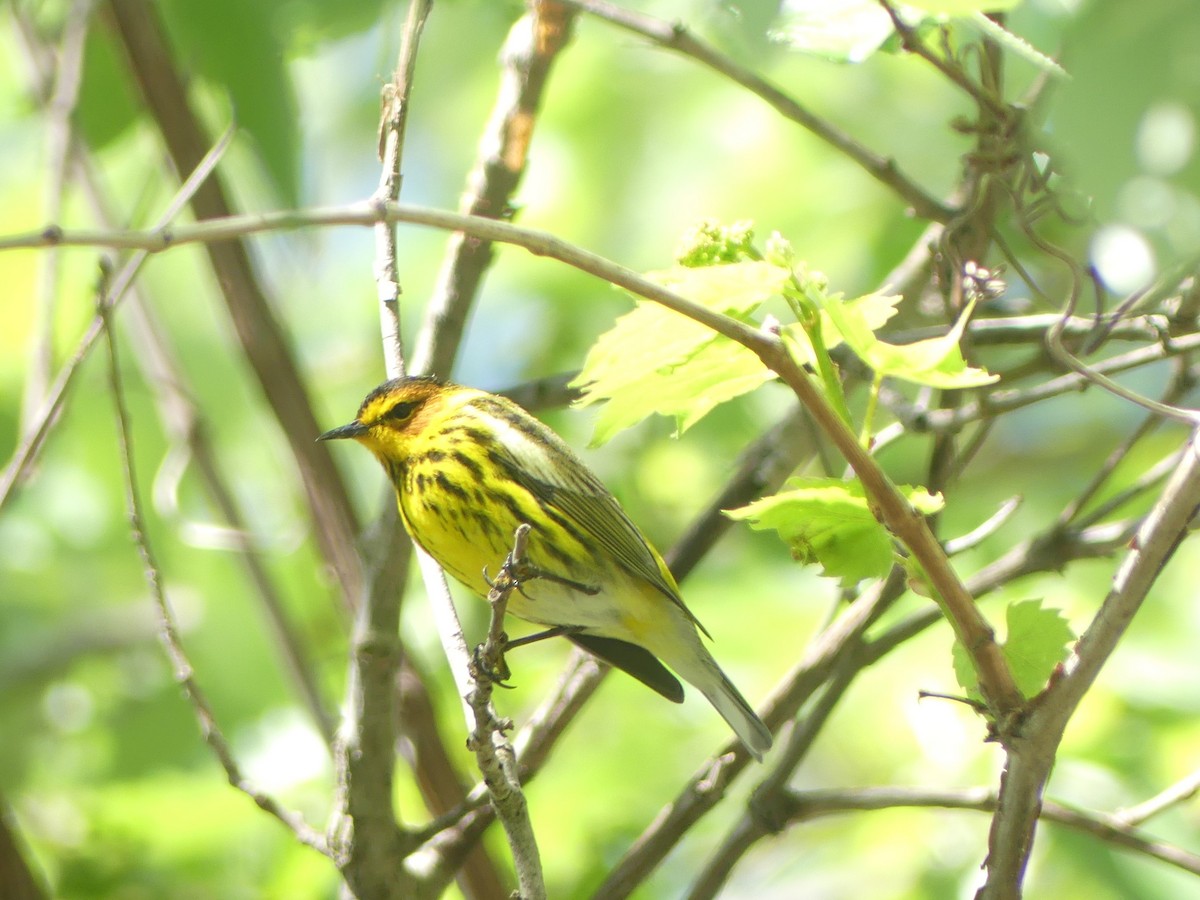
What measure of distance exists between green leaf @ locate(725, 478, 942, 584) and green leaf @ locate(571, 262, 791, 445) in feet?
0.47

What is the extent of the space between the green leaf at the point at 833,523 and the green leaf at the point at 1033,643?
0.20 metres

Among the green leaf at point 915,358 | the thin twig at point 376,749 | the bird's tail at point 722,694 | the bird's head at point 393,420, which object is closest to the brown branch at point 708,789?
the bird's tail at point 722,694

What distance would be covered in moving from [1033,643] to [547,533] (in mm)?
1658

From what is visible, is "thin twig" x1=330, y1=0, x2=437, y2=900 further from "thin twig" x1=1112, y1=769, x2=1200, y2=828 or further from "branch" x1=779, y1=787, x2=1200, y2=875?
"thin twig" x1=1112, y1=769, x2=1200, y2=828

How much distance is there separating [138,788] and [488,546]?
123 centimetres

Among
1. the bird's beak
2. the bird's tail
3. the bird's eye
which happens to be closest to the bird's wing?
the bird's tail

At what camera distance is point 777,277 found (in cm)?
123

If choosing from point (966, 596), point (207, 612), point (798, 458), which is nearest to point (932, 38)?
point (798, 458)

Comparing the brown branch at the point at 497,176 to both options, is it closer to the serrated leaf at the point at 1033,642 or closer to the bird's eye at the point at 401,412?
the bird's eye at the point at 401,412

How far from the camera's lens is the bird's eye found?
3283 mm

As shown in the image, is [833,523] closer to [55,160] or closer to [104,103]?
[104,103]

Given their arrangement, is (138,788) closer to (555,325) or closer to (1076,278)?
(555,325)

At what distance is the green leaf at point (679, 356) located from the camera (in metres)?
1.25

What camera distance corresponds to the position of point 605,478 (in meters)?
4.41
